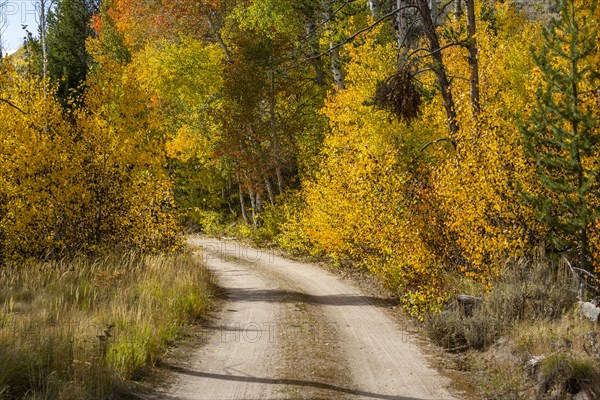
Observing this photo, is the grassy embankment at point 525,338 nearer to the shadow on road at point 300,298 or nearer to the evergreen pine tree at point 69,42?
the shadow on road at point 300,298

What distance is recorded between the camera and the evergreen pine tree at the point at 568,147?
10.1 m

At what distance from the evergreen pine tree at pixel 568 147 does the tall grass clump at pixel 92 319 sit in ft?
23.5

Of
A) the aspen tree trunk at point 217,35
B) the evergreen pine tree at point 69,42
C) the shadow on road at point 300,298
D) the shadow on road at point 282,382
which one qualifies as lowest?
the shadow on road at point 282,382

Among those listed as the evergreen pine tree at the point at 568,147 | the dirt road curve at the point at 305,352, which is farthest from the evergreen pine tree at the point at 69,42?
the evergreen pine tree at the point at 568,147

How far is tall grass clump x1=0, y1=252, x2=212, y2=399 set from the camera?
742cm

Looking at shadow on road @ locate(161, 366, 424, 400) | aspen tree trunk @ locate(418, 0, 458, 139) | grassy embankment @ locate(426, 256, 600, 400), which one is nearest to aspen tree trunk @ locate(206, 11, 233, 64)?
aspen tree trunk @ locate(418, 0, 458, 139)

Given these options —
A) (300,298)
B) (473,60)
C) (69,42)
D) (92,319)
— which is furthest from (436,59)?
(69,42)

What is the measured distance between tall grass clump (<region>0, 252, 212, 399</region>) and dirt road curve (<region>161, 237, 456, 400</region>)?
74cm

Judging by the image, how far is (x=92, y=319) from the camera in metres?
10.2

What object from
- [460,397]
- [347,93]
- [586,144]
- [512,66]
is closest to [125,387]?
[460,397]

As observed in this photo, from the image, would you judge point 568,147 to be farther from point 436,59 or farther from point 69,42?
point 69,42

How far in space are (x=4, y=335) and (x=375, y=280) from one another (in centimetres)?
1081

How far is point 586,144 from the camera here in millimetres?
9984

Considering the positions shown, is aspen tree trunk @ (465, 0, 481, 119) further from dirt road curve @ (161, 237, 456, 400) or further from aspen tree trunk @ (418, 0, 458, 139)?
dirt road curve @ (161, 237, 456, 400)
